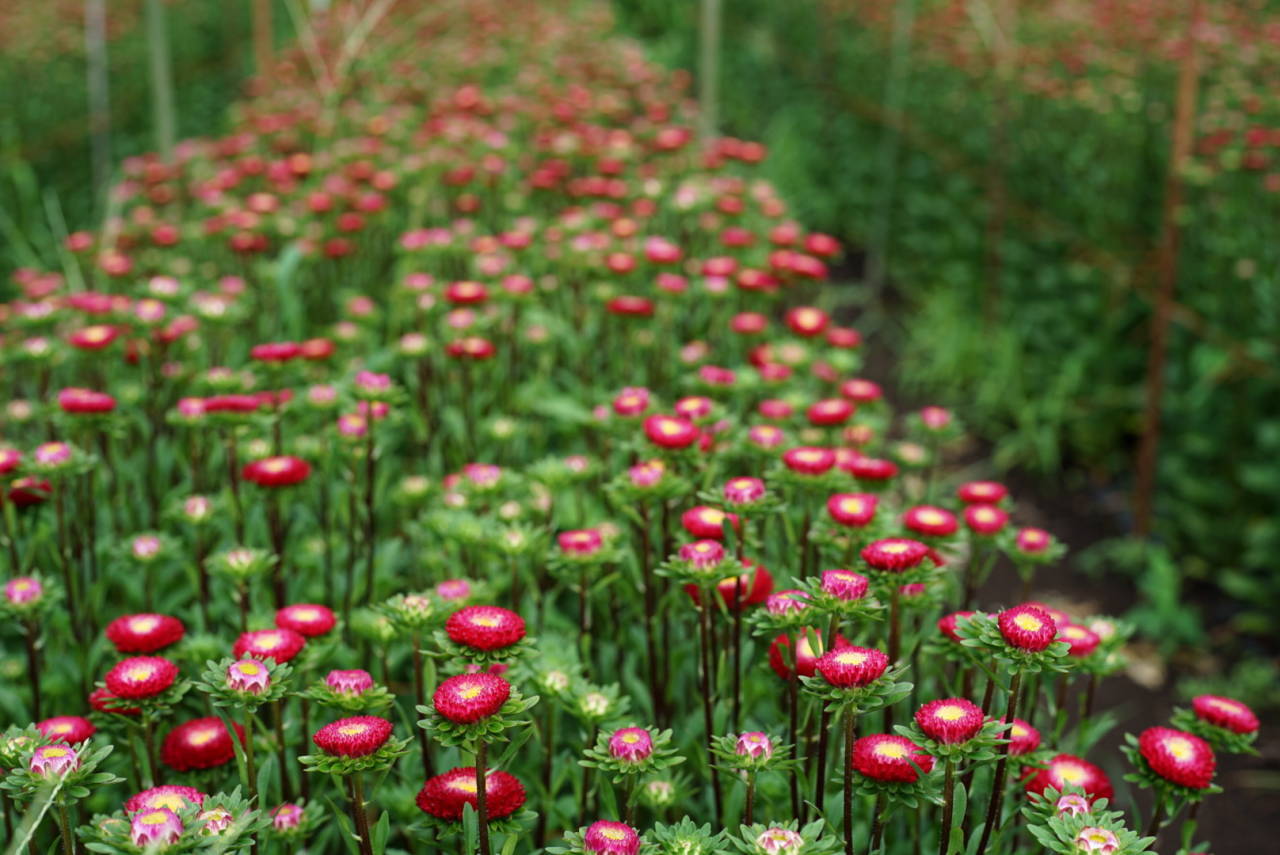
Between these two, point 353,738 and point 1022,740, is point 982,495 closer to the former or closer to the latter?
point 1022,740

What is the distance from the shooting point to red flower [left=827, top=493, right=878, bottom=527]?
1.75 m

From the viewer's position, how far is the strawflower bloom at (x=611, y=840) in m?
1.21

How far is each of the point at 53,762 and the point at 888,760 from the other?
962 mm

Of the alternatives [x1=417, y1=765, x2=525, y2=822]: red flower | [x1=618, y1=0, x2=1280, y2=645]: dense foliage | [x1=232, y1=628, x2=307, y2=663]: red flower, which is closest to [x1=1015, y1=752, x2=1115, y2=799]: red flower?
[x1=417, y1=765, x2=525, y2=822]: red flower

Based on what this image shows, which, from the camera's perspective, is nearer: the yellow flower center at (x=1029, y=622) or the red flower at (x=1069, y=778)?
the yellow flower center at (x=1029, y=622)

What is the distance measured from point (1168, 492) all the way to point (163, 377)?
3.76 meters

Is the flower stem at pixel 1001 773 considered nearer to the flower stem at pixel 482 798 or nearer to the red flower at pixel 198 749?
the flower stem at pixel 482 798

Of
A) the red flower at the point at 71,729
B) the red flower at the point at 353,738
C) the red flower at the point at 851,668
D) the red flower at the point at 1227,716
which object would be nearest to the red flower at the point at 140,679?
the red flower at the point at 71,729

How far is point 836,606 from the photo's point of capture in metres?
1.37

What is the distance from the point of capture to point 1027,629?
4.15ft

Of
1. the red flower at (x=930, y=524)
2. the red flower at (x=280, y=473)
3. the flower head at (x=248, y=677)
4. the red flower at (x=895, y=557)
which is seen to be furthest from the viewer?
the red flower at (x=280, y=473)

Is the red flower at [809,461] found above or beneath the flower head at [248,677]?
above

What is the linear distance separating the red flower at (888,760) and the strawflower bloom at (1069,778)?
0.25m

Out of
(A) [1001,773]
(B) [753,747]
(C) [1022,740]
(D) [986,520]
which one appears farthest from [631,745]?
(D) [986,520]
